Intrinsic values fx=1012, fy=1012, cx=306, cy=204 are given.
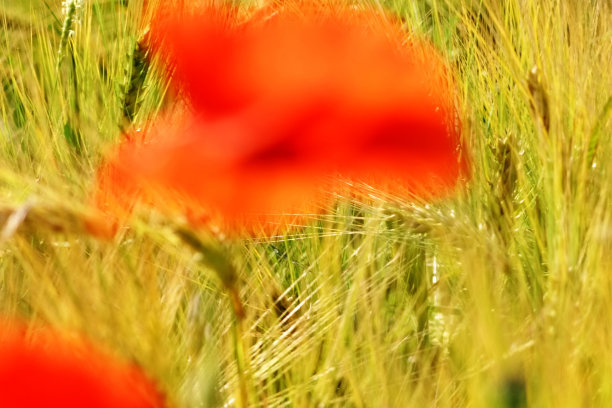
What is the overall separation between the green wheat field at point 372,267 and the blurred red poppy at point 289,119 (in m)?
0.02

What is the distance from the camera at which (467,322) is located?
1.40 feet

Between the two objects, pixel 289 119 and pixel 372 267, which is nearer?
pixel 289 119

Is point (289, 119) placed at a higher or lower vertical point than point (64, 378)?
higher

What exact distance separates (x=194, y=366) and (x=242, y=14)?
10.8 inches

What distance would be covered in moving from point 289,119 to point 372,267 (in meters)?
0.13

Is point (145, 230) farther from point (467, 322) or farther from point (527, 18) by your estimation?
point (527, 18)

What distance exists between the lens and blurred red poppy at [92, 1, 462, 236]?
0.44m

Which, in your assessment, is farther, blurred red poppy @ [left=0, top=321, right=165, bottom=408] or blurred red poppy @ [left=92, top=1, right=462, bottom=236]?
blurred red poppy @ [left=92, top=1, right=462, bottom=236]

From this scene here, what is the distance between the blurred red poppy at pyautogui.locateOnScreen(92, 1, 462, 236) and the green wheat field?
0.06 ft

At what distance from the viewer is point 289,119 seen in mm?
439

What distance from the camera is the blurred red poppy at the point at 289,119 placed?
0.44 metres

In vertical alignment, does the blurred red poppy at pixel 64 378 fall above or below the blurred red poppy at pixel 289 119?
below

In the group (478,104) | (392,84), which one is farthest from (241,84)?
(478,104)

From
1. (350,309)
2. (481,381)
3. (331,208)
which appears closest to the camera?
(481,381)
